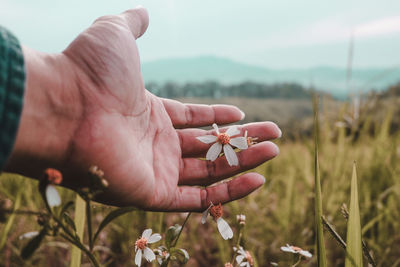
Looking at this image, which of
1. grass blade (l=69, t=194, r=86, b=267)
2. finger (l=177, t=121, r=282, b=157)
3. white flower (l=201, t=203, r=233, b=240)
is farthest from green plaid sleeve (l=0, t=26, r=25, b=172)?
finger (l=177, t=121, r=282, b=157)

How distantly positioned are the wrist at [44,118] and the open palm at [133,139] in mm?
30

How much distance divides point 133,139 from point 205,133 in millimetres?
346

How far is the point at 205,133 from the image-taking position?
1.36 metres

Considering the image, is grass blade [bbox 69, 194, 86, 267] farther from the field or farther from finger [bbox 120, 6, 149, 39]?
finger [bbox 120, 6, 149, 39]

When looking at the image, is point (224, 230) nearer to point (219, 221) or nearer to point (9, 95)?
point (219, 221)

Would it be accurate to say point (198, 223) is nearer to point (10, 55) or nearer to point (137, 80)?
point (137, 80)

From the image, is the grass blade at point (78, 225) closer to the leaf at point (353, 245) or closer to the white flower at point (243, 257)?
the white flower at point (243, 257)

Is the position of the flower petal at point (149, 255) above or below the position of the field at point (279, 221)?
above

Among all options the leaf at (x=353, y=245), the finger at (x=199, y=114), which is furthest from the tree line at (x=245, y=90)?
the leaf at (x=353, y=245)

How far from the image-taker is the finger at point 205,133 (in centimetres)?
133

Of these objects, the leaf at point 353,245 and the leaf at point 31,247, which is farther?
the leaf at point 353,245

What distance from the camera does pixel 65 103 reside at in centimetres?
93

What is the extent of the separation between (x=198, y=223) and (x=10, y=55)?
1364mm

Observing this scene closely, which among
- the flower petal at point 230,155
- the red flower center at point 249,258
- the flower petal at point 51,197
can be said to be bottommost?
the red flower center at point 249,258
